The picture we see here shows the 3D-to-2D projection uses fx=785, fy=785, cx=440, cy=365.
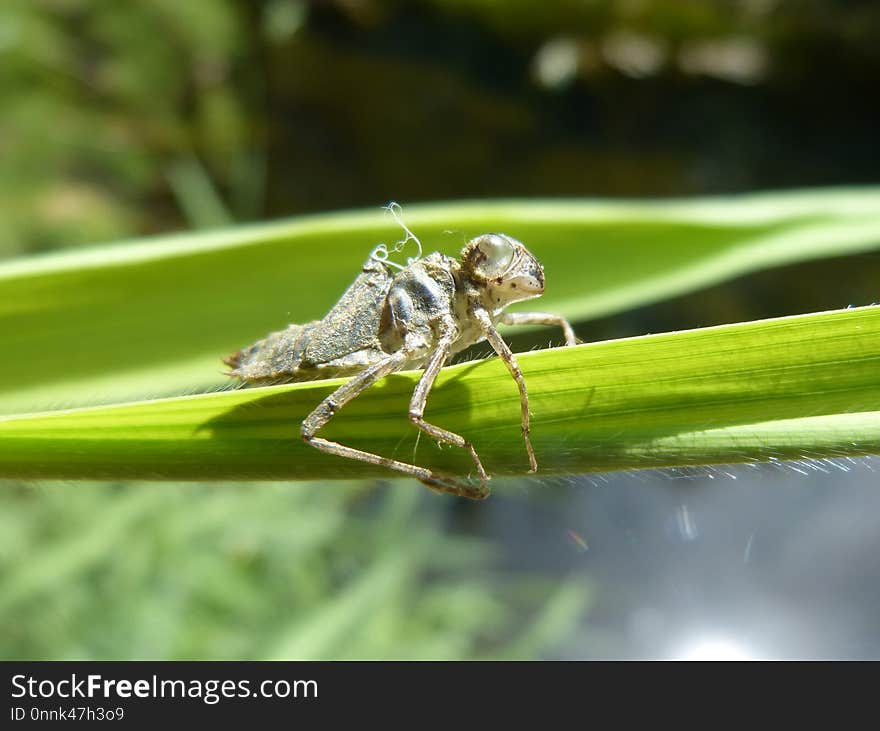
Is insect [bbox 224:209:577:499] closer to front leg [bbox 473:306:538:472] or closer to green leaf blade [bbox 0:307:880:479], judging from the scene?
front leg [bbox 473:306:538:472]

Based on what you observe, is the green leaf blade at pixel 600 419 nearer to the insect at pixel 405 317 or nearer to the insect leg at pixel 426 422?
the insect leg at pixel 426 422

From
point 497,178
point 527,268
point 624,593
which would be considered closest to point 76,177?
point 497,178

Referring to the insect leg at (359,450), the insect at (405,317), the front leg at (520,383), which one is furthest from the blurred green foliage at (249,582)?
the front leg at (520,383)

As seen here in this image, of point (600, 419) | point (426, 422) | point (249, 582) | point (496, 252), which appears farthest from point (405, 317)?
point (249, 582)

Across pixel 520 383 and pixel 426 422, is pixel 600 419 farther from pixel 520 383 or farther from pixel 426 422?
pixel 426 422

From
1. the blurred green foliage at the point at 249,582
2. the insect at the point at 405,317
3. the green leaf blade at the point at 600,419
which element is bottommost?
the green leaf blade at the point at 600,419

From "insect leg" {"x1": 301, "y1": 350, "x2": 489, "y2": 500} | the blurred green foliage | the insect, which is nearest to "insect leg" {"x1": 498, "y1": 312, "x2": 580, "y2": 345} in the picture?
the insect

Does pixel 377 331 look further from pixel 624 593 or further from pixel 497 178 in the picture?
pixel 497 178
